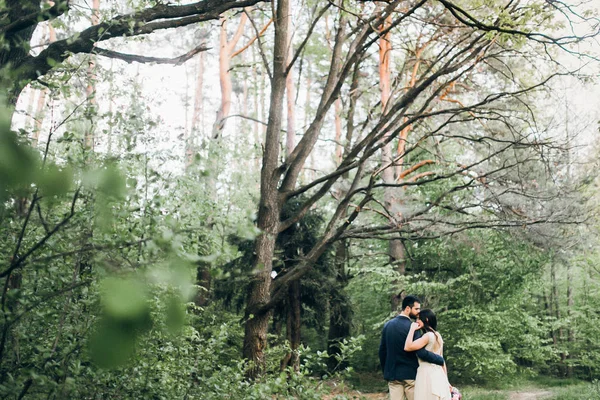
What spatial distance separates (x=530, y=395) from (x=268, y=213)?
11869 millimetres

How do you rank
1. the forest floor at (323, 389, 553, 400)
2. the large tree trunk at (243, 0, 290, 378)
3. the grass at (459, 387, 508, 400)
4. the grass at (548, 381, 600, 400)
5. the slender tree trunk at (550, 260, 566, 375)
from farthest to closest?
1. the slender tree trunk at (550, 260, 566, 375)
2. the forest floor at (323, 389, 553, 400)
3. the grass at (459, 387, 508, 400)
4. the grass at (548, 381, 600, 400)
5. the large tree trunk at (243, 0, 290, 378)

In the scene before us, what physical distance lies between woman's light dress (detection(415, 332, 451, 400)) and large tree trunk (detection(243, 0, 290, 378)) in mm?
2412

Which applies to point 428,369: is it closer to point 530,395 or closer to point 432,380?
point 432,380

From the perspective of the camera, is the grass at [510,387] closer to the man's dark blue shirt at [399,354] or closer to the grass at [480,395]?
the grass at [480,395]

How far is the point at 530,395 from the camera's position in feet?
56.7

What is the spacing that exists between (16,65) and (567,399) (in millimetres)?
14815

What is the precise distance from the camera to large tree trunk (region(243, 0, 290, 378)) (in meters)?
9.05

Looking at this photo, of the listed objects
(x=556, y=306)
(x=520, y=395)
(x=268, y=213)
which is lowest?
(x=520, y=395)

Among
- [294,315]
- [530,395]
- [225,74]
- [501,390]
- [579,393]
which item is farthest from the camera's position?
[225,74]

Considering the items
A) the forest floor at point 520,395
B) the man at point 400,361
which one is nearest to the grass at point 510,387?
the forest floor at point 520,395

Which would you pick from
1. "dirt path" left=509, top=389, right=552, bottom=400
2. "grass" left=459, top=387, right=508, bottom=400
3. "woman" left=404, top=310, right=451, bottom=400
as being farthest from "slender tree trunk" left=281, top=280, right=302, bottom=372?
"dirt path" left=509, top=389, right=552, bottom=400

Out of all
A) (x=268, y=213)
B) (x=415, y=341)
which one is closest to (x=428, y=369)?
(x=415, y=341)

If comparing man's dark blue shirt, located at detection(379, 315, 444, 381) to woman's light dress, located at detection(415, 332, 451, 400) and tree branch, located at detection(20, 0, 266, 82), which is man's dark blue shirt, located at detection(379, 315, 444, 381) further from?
tree branch, located at detection(20, 0, 266, 82)

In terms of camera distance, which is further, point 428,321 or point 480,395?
point 480,395
